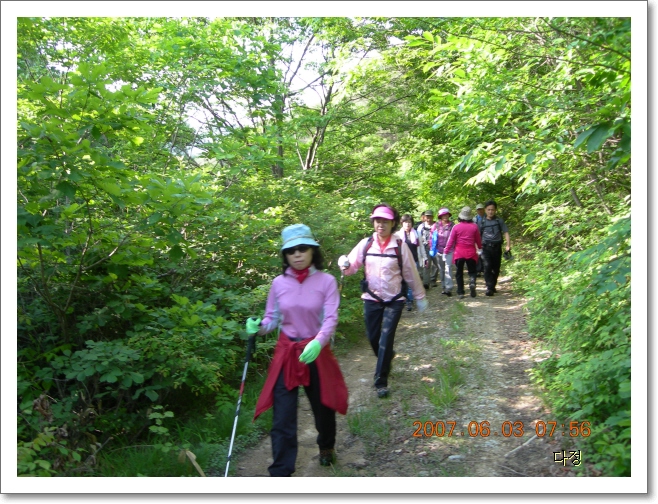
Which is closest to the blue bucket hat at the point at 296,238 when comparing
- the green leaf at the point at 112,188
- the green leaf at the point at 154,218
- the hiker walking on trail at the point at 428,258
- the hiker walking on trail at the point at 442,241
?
the green leaf at the point at 154,218

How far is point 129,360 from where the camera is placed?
412cm

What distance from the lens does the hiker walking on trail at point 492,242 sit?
8.80 meters

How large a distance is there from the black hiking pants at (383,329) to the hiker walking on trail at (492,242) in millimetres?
4584

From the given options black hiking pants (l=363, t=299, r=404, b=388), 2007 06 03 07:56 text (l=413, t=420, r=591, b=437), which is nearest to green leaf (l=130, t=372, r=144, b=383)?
black hiking pants (l=363, t=299, r=404, b=388)

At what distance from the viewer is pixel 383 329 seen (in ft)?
15.9

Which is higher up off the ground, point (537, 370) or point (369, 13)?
point (369, 13)

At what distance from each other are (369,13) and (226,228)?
317cm

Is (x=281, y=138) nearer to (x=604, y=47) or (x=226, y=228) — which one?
(x=226, y=228)

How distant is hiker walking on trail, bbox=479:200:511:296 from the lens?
347 inches

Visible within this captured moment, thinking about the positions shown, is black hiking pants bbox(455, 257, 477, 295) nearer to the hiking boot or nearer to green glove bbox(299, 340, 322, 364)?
the hiking boot

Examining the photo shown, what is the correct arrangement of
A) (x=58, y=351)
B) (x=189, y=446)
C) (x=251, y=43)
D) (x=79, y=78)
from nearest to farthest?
(x=79, y=78) → (x=189, y=446) → (x=58, y=351) → (x=251, y=43)

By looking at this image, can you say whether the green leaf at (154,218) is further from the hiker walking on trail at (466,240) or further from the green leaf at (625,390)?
the hiker walking on trail at (466,240)
